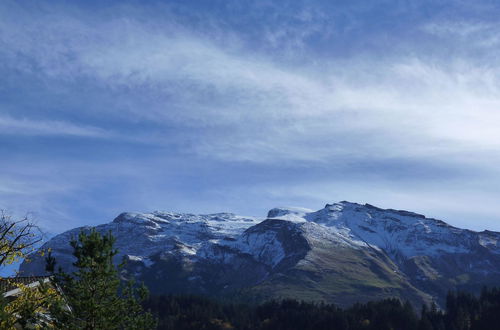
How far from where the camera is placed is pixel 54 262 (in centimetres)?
4981

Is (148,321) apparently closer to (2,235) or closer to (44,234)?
(44,234)

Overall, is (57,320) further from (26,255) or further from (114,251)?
(26,255)

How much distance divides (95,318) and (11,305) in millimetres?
9444

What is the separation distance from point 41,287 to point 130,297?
13.3 metres

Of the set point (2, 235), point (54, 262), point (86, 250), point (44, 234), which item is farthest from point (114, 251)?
point (2, 235)

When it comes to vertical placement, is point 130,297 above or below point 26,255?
below

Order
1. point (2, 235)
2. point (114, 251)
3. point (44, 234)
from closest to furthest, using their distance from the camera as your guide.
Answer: point (2, 235) → point (44, 234) → point (114, 251)

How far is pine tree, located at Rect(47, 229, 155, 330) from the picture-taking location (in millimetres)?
45406

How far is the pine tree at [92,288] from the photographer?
149 ft

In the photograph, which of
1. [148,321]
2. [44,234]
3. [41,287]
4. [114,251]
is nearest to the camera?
[44,234]

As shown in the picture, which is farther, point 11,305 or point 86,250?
point 86,250

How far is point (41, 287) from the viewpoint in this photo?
3997 centimetres

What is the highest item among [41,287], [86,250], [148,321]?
[86,250]

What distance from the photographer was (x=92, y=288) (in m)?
46.8
